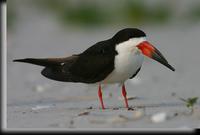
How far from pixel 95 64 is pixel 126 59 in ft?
1.02

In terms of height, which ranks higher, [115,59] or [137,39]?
[137,39]

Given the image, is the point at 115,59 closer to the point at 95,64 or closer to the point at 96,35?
the point at 95,64

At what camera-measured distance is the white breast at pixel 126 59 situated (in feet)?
21.9

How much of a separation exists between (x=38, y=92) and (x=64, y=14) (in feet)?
22.4

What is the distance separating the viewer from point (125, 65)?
21.9ft

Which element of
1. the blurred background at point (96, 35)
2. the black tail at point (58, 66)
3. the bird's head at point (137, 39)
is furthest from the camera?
the blurred background at point (96, 35)

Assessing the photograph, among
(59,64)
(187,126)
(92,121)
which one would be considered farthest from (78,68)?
(187,126)

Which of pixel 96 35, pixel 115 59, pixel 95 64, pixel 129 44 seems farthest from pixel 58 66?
pixel 96 35

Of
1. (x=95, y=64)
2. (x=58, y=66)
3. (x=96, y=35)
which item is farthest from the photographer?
(x=96, y=35)

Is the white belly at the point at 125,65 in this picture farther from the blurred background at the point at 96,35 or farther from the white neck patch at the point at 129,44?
the blurred background at the point at 96,35

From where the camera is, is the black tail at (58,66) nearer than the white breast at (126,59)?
No

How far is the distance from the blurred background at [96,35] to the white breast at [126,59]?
1324 mm

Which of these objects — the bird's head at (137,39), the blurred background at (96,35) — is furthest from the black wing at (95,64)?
the blurred background at (96,35)

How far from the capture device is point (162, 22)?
1425 cm
